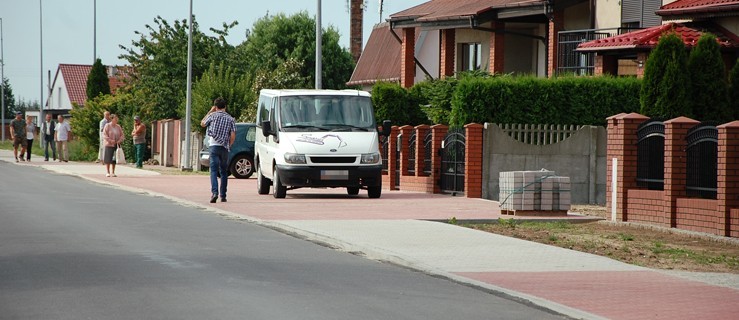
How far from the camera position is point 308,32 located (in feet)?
285

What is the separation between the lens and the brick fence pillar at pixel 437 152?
28.8 m

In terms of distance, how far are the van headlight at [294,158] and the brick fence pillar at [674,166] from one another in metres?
8.84

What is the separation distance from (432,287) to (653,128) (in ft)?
29.4

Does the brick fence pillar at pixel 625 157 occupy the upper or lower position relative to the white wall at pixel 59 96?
lower

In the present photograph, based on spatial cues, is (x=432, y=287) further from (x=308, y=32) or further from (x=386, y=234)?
(x=308, y=32)

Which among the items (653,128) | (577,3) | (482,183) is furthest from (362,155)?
(577,3)

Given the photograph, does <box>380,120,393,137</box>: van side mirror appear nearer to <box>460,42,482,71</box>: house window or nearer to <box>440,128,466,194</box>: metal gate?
<box>440,128,466,194</box>: metal gate

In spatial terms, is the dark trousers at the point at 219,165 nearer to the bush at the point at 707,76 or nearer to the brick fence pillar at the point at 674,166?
the bush at the point at 707,76

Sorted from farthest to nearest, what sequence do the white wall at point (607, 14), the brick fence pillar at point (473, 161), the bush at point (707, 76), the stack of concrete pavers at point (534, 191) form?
the white wall at point (607, 14)
the brick fence pillar at point (473, 161)
the bush at point (707, 76)
the stack of concrete pavers at point (534, 191)

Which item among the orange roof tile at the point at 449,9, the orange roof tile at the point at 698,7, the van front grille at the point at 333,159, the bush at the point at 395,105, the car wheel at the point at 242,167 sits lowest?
the car wheel at the point at 242,167

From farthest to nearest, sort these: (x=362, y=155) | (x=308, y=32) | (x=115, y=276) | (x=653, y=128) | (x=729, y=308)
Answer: (x=308, y=32) < (x=362, y=155) < (x=653, y=128) < (x=115, y=276) < (x=729, y=308)

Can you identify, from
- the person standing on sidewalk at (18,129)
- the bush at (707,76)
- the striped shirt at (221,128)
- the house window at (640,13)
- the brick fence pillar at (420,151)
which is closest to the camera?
the bush at (707,76)

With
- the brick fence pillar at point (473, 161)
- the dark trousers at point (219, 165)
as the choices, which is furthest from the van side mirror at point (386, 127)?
the dark trousers at point (219, 165)

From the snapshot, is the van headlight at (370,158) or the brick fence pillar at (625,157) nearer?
the brick fence pillar at (625,157)
